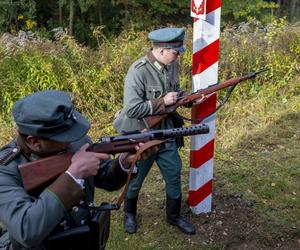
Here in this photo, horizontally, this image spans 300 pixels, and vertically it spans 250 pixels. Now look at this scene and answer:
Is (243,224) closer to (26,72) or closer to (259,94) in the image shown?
(259,94)

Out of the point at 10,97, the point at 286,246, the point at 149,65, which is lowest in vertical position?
the point at 286,246

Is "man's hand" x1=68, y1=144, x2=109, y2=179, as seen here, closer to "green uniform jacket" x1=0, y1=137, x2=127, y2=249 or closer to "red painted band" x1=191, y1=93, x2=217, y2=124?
"green uniform jacket" x1=0, y1=137, x2=127, y2=249

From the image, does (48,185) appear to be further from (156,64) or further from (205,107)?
(205,107)

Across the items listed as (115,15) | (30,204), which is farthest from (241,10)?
(30,204)

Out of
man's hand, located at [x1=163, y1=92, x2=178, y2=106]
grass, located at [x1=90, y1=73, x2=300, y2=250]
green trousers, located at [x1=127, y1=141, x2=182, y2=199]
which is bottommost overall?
grass, located at [x1=90, y1=73, x2=300, y2=250]

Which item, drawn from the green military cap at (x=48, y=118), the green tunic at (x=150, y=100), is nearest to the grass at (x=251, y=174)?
the green tunic at (x=150, y=100)

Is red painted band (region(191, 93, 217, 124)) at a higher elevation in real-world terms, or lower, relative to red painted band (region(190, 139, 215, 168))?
higher

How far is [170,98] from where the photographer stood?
403cm

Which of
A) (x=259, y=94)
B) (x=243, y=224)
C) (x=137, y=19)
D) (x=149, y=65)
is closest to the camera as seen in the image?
(x=149, y=65)

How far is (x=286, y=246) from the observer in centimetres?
427

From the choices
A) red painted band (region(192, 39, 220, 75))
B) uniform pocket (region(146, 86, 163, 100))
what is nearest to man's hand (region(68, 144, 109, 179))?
uniform pocket (region(146, 86, 163, 100))

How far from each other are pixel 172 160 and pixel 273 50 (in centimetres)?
430

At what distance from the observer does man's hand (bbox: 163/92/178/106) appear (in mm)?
4023

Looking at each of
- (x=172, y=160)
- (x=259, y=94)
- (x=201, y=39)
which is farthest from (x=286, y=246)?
(x=259, y=94)
